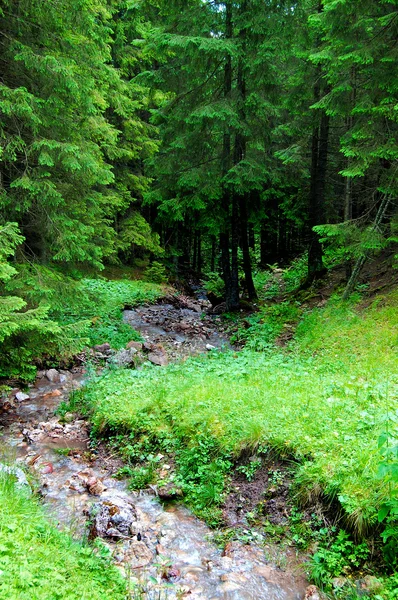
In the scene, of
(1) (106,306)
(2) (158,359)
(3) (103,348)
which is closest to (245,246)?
(1) (106,306)

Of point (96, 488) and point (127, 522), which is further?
point (96, 488)

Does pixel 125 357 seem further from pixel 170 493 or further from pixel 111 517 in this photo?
pixel 111 517

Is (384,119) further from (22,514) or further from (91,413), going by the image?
(22,514)

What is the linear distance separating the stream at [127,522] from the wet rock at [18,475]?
310 millimetres

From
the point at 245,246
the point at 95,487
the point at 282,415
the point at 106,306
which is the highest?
the point at 245,246

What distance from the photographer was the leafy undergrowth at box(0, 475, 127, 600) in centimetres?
268

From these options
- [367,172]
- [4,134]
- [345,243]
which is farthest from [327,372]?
[367,172]

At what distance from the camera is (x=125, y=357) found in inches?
390

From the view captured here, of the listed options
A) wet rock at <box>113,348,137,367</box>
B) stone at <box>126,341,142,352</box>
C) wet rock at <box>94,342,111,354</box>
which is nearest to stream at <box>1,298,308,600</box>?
wet rock at <box>113,348,137,367</box>

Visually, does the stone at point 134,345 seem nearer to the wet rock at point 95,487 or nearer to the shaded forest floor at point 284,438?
the shaded forest floor at point 284,438

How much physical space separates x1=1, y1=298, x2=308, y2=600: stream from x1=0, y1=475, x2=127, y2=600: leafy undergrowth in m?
0.28

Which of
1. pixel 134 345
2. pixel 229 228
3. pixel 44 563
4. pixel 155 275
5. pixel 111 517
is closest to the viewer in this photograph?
pixel 44 563

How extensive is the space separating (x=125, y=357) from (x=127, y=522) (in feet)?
19.2

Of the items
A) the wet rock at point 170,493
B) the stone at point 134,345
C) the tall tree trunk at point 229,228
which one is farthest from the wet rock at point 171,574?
the tall tree trunk at point 229,228
